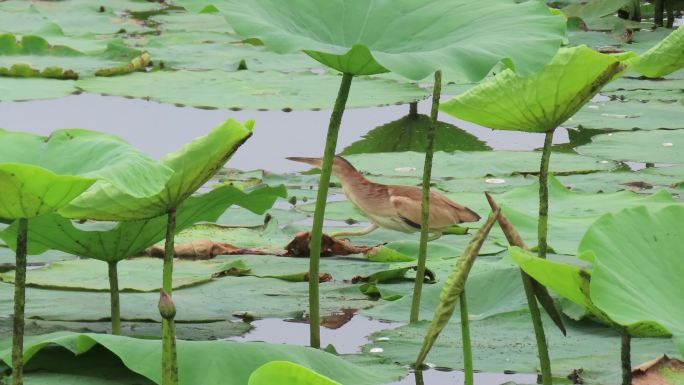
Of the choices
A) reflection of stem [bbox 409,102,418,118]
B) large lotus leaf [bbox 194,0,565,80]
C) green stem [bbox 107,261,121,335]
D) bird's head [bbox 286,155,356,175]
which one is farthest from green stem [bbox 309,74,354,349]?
reflection of stem [bbox 409,102,418,118]

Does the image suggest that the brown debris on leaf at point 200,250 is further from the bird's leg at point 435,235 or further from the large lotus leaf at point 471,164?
the large lotus leaf at point 471,164

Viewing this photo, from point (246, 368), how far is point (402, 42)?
24.9 inches

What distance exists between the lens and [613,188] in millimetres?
3580

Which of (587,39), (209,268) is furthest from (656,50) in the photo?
(587,39)

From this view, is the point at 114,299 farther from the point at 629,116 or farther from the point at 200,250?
the point at 629,116

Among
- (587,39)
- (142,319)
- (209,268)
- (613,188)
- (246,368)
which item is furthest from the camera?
(587,39)

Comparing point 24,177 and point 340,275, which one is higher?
point 24,177

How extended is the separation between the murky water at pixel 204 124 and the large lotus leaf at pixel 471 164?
26 cm

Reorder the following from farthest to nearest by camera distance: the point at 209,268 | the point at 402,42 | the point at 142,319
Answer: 1. the point at 209,268
2. the point at 142,319
3. the point at 402,42

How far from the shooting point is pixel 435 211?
9.30 ft

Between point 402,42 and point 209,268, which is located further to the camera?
point 209,268

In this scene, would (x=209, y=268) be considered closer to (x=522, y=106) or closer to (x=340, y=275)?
(x=340, y=275)

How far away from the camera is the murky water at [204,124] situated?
14.0ft

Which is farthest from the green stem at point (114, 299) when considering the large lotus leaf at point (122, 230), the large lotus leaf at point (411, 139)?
the large lotus leaf at point (411, 139)
